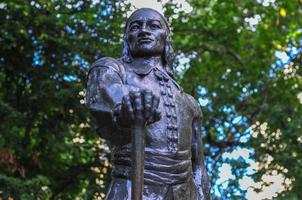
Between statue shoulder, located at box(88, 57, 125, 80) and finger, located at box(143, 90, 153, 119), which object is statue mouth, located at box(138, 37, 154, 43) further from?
finger, located at box(143, 90, 153, 119)

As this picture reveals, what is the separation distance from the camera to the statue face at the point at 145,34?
559 cm

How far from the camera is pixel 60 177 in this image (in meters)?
13.4

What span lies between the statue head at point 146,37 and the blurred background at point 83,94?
6.22 metres

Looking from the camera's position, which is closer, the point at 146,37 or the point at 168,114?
the point at 168,114

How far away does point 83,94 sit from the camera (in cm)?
1233

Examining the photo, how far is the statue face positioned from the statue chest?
185mm

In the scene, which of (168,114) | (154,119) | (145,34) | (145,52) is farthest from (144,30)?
(154,119)

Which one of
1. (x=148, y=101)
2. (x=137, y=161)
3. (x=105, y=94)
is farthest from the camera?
(x=105, y=94)

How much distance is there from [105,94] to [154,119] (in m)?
0.63

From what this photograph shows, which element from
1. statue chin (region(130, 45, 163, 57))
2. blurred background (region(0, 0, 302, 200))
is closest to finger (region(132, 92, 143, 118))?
statue chin (region(130, 45, 163, 57))

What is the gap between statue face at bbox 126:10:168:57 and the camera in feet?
18.3

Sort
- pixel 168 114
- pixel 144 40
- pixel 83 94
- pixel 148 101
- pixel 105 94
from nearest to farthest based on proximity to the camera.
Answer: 1. pixel 148 101
2. pixel 105 94
3. pixel 168 114
4. pixel 144 40
5. pixel 83 94

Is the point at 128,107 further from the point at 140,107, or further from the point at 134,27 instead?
the point at 134,27

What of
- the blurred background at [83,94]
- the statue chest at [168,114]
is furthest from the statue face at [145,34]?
the blurred background at [83,94]
